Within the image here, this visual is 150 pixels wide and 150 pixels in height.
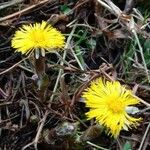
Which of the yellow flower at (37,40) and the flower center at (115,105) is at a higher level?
the yellow flower at (37,40)

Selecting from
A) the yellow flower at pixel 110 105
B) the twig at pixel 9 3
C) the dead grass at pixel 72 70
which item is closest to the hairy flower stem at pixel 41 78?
the dead grass at pixel 72 70

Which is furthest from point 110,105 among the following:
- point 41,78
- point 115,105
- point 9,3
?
point 9,3

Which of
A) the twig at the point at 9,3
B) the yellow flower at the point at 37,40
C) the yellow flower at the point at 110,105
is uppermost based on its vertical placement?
the twig at the point at 9,3

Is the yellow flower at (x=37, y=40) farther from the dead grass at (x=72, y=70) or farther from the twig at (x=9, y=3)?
the twig at (x=9, y=3)

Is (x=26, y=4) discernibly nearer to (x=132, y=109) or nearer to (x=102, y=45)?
(x=102, y=45)

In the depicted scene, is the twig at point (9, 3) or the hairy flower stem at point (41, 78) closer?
the hairy flower stem at point (41, 78)

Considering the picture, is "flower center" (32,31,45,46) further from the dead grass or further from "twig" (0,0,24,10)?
"twig" (0,0,24,10)

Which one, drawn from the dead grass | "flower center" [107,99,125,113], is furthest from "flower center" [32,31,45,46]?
"flower center" [107,99,125,113]
